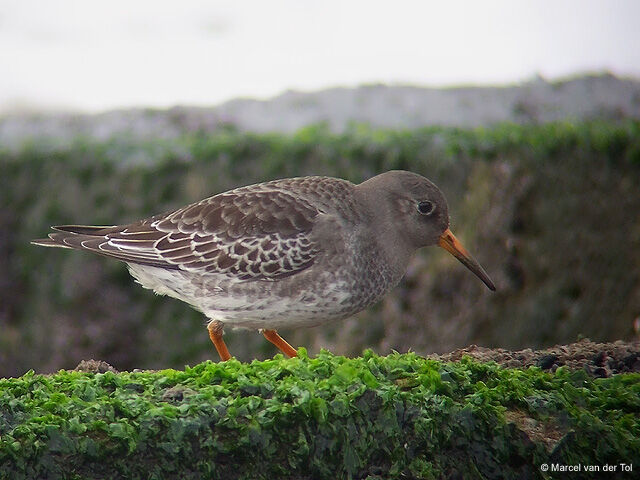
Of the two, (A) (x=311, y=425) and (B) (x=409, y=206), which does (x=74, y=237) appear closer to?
(B) (x=409, y=206)

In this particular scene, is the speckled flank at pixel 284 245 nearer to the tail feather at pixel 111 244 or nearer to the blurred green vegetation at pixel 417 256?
the tail feather at pixel 111 244

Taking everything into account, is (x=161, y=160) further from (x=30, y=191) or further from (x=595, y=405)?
(x=595, y=405)

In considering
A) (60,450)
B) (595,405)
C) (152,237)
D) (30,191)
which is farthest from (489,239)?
(60,450)

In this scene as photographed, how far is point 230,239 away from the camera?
315 inches

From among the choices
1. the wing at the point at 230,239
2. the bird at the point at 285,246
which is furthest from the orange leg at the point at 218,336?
the wing at the point at 230,239

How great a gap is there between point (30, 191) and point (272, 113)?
324 centimetres

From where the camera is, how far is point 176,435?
530 centimetres

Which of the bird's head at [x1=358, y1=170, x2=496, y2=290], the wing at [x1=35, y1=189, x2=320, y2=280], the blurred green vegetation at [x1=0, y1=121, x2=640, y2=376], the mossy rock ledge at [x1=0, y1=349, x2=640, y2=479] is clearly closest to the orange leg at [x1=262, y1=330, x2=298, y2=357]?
the wing at [x1=35, y1=189, x2=320, y2=280]

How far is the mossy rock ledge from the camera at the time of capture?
208 inches

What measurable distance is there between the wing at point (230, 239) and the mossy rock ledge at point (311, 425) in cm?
195

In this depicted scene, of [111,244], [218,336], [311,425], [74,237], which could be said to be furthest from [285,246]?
[311,425]

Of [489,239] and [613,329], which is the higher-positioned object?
[489,239]

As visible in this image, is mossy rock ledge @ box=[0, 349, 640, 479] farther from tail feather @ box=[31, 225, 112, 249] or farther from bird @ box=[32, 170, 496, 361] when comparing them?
tail feather @ box=[31, 225, 112, 249]

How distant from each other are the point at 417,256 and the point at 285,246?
2703 mm
